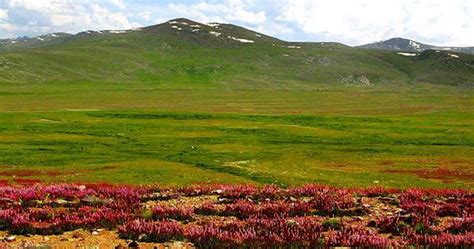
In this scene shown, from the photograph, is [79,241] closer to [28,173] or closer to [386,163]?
[28,173]

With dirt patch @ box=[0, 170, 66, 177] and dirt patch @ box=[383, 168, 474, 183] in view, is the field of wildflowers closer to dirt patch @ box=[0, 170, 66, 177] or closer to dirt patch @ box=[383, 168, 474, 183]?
dirt patch @ box=[383, 168, 474, 183]

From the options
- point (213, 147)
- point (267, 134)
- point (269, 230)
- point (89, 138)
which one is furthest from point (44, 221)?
point (267, 134)

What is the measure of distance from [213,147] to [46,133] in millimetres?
30004

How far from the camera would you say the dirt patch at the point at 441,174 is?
154 feet

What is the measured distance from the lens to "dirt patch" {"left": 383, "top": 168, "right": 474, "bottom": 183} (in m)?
47.0

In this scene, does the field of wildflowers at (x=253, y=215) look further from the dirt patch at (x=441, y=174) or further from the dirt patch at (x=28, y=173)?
the dirt patch at (x=28, y=173)

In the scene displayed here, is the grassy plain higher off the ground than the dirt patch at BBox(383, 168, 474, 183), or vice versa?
the dirt patch at BBox(383, 168, 474, 183)

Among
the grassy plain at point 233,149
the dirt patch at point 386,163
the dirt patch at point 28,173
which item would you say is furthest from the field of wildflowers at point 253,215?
the dirt patch at point 386,163

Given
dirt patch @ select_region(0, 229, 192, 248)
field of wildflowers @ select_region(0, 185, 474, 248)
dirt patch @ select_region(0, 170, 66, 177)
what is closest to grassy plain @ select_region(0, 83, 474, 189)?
dirt patch @ select_region(0, 170, 66, 177)

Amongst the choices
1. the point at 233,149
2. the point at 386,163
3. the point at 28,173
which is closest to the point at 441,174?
the point at 386,163

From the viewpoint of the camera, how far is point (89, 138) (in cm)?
7819

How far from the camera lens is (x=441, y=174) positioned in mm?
49406

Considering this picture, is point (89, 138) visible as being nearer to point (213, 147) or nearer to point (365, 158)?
point (213, 147)

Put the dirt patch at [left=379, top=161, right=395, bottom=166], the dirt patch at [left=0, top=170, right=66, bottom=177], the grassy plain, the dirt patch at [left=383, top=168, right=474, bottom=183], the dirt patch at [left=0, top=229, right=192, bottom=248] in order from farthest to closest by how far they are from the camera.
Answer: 1. the dirt patch at [left=379, top=161, right=395, bottom=166]
2. the dirt patch at [left=0, top=170, right=66, bottom=177]
3. the dirt patch at [left=383, top=168, right=474, bottom=183]
4. the grassy plain
5. the dirt patch at [left=0, top=229, right=192, bottom=248]
